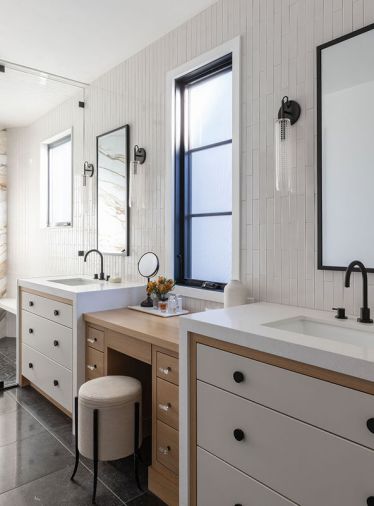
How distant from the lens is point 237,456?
56.2 inches

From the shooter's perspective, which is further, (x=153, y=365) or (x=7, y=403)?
(x=7, y=403)

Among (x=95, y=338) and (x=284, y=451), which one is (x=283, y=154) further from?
(x=95, y=338)

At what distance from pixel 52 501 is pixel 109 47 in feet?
9.92

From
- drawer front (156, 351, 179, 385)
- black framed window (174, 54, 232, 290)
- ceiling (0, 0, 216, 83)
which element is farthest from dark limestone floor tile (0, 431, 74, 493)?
ceiling (0, 0, 216, 83)

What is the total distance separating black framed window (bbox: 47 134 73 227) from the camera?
322cm

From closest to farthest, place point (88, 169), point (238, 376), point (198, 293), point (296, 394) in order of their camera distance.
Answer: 1. point (296, 394)
2. point (238, 376)
3. point (198, 293)
4. point (88, 169)

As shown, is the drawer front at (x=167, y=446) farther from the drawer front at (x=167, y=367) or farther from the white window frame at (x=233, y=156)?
the white window frame at (x=233, y=156)

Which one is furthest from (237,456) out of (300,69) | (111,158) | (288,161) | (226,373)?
(111,158)

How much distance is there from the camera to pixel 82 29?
2.72m

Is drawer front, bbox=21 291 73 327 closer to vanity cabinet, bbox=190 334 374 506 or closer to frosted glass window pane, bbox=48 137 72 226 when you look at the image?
frosted glass window pane, bbox=48 137 72 226

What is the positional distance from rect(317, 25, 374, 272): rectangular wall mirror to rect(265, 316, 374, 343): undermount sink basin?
303mm

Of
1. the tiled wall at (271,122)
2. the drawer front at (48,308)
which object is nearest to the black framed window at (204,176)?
the tiled wall at (271,122)

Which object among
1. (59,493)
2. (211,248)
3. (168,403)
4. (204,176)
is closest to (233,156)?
(204,176)

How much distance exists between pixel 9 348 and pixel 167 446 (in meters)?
2.06
